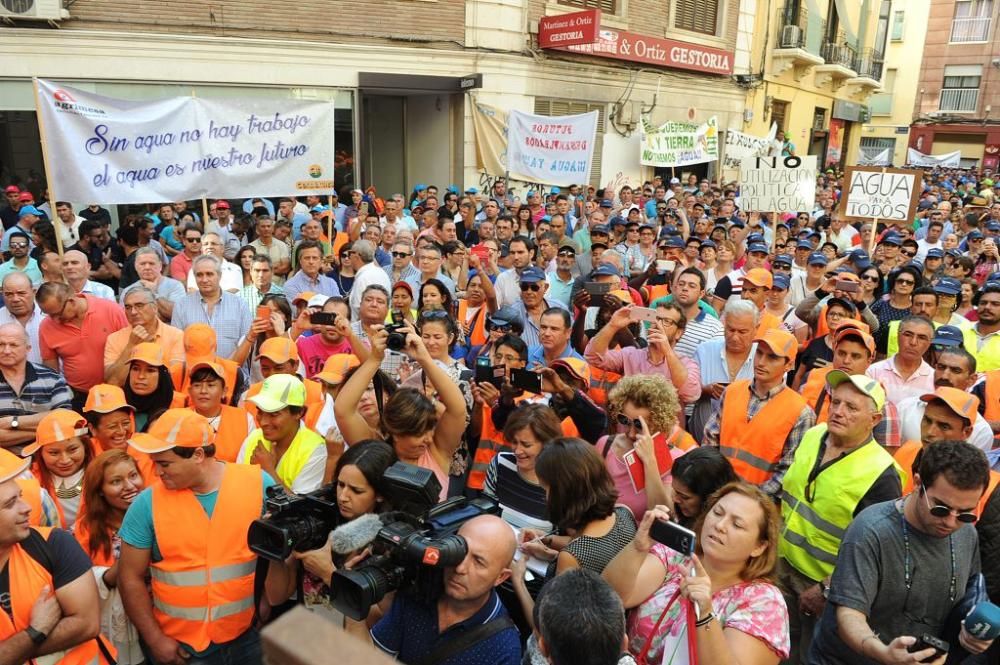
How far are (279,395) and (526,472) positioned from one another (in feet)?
3.91

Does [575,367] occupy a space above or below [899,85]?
below

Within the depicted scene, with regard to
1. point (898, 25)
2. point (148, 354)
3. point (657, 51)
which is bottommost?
point (148, 354)

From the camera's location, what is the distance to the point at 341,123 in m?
14.1

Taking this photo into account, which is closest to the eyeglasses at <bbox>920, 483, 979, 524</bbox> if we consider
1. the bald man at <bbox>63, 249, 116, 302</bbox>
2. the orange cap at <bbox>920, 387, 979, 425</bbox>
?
the orange cap at <bbox>920, 387, 979, 425</bbox>

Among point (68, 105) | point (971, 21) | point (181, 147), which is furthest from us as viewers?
point (971, 21)

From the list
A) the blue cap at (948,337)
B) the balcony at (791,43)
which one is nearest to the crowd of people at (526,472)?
the blue cap at (948,337)

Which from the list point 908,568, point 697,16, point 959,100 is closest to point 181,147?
point 908,568

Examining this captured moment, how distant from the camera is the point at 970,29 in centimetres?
3834

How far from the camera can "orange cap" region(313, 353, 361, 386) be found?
14.0 ft

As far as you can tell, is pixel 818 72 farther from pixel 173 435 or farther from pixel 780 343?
pixel 173 435

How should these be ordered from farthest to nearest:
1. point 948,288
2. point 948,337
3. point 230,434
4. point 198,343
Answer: point 948,288 → point 198,343 → point 948,337 → point 230,434

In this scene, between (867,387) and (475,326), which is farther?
(475,326)

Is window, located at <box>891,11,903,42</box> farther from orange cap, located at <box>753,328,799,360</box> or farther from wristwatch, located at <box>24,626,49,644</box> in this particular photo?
wristwatch, located at <box>24,626,49,644</box>

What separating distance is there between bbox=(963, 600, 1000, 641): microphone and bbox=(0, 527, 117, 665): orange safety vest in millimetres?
2885
